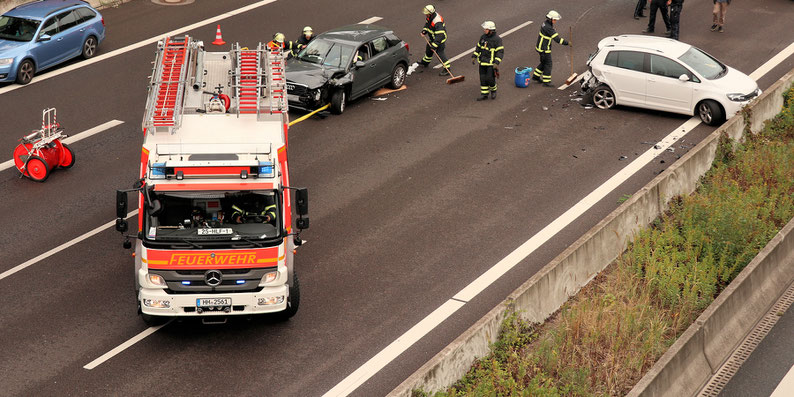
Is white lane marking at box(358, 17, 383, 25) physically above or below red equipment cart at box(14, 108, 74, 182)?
below

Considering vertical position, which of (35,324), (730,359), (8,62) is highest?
(8,62)

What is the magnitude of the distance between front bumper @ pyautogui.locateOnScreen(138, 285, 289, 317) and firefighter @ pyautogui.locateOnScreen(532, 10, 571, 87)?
12.4 m

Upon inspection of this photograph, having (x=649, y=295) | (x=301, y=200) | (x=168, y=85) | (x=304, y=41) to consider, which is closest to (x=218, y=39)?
(x=304, y=41)

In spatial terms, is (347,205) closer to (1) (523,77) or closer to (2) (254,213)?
(2) (254,213)

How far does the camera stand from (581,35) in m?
26.5

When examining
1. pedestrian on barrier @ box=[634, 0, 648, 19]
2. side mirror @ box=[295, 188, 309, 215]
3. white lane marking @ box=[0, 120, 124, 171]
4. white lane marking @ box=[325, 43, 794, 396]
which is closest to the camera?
white lane marking @ box=[325, 43, 794, 396]

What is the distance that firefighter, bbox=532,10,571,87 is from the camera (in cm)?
2269

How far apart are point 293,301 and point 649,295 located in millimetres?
5000

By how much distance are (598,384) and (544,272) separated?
1900 mm

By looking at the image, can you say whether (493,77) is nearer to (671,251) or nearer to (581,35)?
(581,35)

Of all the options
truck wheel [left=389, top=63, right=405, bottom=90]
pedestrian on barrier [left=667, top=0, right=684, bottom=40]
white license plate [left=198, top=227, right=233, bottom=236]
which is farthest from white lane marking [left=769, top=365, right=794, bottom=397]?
pedestrian on barrier [left=667, top=0, right=684, bottom=40]

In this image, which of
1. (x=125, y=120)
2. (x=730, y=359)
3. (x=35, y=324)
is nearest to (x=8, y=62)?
(x=125, y=120)

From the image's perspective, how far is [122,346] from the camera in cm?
1273

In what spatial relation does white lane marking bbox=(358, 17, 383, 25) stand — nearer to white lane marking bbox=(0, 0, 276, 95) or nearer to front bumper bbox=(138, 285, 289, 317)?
white lane marking bbox=(0, 0, 276, 95)
